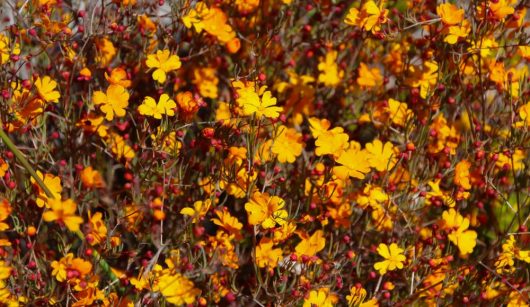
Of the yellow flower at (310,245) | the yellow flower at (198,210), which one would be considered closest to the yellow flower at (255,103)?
the yellow flower at (198,210)

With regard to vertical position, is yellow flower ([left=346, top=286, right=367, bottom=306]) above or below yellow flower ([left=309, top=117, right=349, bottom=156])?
below

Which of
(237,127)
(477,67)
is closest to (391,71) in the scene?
(477,67)

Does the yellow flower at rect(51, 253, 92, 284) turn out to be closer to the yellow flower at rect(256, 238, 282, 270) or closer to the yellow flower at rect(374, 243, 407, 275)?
the yellow flower at rect(256, 238, 282, 270)

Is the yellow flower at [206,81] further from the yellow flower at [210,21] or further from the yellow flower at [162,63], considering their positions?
the yellow flower at [162,63]

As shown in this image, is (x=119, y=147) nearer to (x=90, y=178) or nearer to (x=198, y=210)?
(x=90, y=178)

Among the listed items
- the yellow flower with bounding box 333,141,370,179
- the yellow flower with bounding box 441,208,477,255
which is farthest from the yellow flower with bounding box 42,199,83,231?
the yellow flower with bounding box 441,208,477,255

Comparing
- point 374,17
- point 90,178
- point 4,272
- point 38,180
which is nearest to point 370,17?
point 374,17

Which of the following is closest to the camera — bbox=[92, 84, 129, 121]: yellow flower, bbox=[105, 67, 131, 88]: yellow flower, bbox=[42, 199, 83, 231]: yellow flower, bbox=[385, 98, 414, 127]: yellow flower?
bbox=[42, 199, 83, 231]: yellow flower
